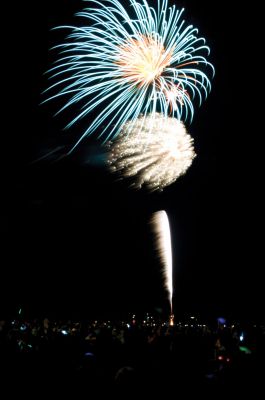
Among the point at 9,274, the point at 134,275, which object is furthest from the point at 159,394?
the point at 134,275

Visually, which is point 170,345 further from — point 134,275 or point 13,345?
point 134,275

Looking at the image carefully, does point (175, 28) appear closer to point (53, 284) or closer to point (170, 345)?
point (170, 345)

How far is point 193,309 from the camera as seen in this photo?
35094mm

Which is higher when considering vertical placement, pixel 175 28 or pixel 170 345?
pixel 175 28

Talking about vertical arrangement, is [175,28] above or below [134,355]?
above

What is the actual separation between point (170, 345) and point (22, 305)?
2844 centimetres

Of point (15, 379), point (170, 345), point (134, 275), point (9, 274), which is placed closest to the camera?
point (15, 379)

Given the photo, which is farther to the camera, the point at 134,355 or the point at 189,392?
the point at 134,355

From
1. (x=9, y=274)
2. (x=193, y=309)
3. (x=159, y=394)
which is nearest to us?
(x=159, y=394)

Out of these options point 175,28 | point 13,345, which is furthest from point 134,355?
point 175,28

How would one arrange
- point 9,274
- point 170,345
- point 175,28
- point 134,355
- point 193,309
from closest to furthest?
point 134,355
point 170,345
point 175,28
point 9,274
point 193,309

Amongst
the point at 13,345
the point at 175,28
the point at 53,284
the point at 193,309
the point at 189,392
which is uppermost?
the point at 175,28

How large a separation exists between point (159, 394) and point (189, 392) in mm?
347

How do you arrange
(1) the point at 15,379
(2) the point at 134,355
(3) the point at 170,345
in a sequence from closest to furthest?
(1) the point at 15,379, (2) the point at 134,355, (3) the point at 170,345
